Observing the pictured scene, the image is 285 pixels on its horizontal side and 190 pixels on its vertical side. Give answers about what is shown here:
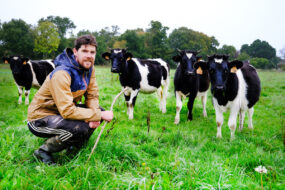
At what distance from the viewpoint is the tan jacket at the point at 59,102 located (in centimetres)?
250

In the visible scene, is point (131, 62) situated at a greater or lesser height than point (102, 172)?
greater

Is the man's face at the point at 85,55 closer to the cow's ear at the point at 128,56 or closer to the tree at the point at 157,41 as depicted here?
the cow's ear at the point at 128,56

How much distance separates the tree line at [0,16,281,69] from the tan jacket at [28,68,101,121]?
1159 inches

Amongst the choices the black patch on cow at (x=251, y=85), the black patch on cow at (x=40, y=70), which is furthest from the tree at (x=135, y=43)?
the black patch on cow at (x=251, y=85)

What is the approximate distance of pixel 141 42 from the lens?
55188 millimetres

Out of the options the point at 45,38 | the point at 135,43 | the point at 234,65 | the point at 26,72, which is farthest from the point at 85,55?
the point at 135,43

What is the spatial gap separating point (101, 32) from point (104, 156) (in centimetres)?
8252

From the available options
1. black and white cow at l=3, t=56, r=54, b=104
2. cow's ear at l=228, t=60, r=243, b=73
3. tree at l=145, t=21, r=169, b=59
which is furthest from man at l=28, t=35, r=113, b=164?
tree at l=145, t=21, r=169, b=59

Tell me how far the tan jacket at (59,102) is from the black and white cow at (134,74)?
3308 millimetres

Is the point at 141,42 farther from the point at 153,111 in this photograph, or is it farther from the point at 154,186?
the point at 154,186

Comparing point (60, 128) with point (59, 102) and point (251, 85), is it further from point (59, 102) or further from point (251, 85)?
point (251, 85)

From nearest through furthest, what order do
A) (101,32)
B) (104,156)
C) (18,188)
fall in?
(18,188) < (104,156) < (101,32)

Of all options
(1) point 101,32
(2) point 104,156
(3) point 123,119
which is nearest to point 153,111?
(3) point 123,119

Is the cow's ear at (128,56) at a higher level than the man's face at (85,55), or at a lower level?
higher
